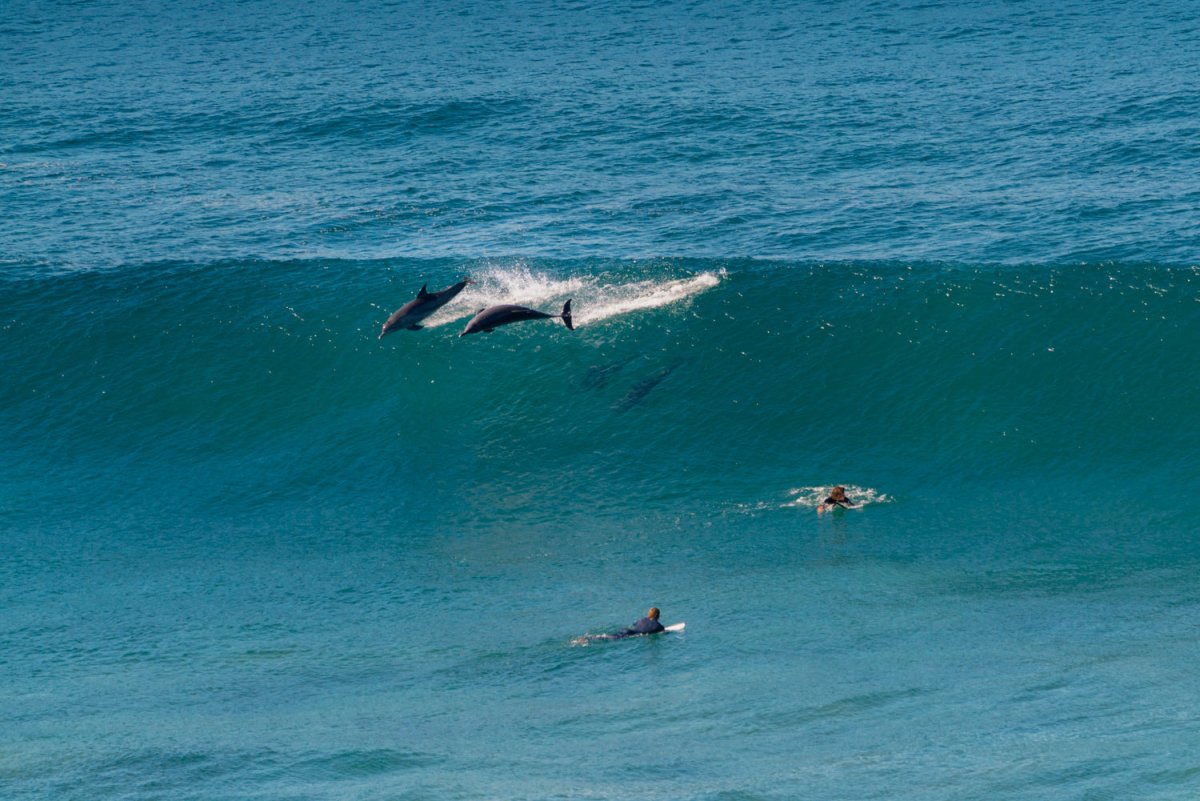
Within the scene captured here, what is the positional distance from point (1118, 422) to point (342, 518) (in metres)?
18.8

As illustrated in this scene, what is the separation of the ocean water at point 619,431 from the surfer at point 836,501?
0.90ft

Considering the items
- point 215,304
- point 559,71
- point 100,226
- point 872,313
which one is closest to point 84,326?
point 215,304

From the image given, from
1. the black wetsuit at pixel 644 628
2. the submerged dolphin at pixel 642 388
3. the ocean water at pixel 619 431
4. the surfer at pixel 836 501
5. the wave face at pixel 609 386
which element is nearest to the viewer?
the ocean water at pixel 619 431

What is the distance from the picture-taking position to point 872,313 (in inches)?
1624

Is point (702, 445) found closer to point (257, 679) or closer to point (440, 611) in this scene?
point (440, 611)

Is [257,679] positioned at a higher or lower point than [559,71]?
lower

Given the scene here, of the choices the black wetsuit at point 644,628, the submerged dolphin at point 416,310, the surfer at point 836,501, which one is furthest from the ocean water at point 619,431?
the submerged dolphin at point 416,310

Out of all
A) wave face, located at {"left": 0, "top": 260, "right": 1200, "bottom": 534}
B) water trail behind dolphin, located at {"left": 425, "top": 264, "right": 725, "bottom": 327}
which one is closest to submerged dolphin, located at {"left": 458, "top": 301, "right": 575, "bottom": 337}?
wave face, located at {"left": 0, "top": 260, "right": 1200, "bottom": 534}

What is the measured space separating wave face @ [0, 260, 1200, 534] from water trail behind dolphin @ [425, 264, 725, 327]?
0.30 ft

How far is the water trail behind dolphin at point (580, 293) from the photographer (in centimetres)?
4222

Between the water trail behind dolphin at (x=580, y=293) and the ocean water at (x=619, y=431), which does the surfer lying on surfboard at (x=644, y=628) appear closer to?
the ocean water at (x=619, y=431)

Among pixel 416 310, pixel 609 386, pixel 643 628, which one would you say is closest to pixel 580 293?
pixel 609 386

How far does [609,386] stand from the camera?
39656 millimetres

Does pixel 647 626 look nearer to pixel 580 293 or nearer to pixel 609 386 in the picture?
pixel 609 386
